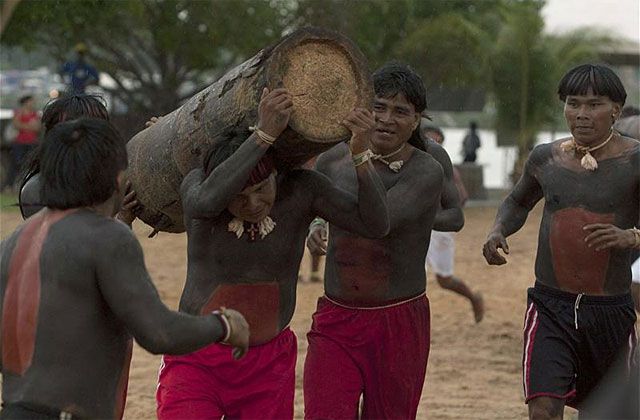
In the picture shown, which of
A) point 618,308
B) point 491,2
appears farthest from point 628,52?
point 618,308

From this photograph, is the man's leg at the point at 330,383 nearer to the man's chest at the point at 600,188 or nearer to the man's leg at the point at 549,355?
the man's leg at the point at 549,355

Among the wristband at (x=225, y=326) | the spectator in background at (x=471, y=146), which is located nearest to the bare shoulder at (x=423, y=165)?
the wristband at (x=225, y=326)

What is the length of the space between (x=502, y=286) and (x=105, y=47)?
45.2 ft

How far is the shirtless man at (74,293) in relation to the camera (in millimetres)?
3656

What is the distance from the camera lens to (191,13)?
22688 millimetres

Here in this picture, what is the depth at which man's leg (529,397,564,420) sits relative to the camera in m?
5.51

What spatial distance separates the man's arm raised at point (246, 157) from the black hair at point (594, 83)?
1.96m

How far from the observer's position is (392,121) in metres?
5.41

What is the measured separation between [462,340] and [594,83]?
4.72m

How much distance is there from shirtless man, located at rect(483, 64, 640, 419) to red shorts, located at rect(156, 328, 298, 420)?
60.8 inches

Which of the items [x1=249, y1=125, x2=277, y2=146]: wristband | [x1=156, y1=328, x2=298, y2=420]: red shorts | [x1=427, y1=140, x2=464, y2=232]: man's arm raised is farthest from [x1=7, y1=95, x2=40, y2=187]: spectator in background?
[x1=249, y1=125, x2=277, y2=146]: wristband

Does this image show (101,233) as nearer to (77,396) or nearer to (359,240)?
(77,396)

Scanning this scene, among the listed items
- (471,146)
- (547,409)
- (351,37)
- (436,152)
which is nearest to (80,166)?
(436,152)

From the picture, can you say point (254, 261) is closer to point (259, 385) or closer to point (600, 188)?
point (259, 385)
